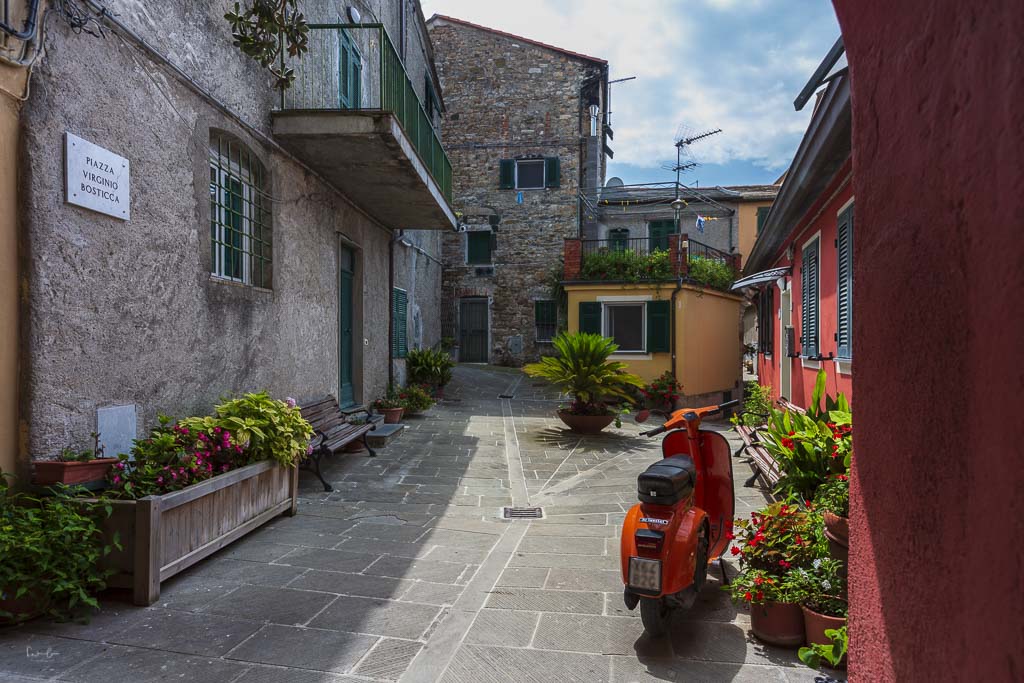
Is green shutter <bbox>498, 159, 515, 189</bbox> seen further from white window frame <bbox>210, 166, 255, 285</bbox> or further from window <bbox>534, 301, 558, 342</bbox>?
white window frame <bbox>210, 166, 255, 285</bbox>

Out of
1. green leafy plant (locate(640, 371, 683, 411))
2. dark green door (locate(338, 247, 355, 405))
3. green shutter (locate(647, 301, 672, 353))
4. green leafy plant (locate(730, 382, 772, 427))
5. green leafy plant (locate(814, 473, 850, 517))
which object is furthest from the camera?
green shutter (locate(647, 301, 672, 353))

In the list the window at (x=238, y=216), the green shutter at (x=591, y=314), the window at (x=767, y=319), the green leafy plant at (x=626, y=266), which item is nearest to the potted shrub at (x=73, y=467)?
the window at (x=238, y=216)

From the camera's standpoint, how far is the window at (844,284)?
5746 millimetres

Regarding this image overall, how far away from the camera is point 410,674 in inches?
110

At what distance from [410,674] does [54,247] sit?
122 inches

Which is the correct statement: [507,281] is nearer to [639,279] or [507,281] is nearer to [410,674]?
[639,279]

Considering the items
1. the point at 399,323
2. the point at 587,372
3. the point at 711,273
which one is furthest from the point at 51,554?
the point at 711,273

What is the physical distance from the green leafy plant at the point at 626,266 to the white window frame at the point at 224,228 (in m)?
9.59

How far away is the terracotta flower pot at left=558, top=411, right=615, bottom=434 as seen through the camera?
980cm

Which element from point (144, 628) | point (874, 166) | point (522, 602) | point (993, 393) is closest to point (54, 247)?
point (144, 628)

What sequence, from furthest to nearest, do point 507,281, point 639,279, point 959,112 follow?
point 507,281
point 639,279
point 959,112

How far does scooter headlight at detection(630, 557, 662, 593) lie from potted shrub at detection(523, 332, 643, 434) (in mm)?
6696

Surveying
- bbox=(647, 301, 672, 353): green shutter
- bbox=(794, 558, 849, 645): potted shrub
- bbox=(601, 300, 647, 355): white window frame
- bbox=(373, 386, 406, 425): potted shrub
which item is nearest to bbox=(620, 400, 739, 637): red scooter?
bbox=(794, 558, 849, 645): potted shrub

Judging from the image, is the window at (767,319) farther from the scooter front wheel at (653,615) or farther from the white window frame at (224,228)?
the scooter front wheel at (653,615)
